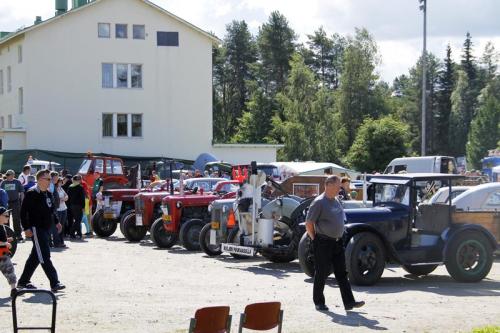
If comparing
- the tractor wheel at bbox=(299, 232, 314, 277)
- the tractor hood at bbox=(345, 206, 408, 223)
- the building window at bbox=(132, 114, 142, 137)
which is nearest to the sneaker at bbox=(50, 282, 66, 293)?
the tractor wheel at bbox=(299, 232, 314, 277)

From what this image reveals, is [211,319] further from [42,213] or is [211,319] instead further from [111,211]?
[111,211]

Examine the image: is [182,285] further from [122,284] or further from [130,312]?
[130,312]

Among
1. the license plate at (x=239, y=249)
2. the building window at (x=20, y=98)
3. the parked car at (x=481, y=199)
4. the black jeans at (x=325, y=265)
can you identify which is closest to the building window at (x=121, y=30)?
the building window at (x=20, y=98)

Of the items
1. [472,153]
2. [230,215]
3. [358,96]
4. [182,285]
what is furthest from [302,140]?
[182,285]

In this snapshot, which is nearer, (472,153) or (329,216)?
(329,216)

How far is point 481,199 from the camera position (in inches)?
752

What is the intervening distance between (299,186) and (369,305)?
1175 centimetres

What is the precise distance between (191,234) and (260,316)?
1305cm

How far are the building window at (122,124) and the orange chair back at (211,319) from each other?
47053mm

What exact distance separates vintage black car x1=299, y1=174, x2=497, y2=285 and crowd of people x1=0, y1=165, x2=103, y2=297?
14.1 feet

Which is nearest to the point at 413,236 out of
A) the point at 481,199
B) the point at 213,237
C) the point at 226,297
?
the point at 226,297

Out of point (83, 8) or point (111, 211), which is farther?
point (83, 8)

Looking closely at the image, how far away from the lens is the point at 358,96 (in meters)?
82.6

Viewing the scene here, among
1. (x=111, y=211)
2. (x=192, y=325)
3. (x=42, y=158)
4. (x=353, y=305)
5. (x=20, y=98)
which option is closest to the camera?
(x=192, y=325)
